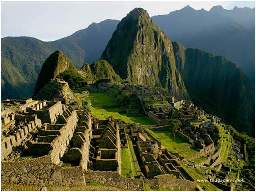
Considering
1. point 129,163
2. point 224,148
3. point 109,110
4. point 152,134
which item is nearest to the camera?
point 129,163

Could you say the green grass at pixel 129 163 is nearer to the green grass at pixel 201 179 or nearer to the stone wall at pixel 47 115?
the green grass at pixel 201 179

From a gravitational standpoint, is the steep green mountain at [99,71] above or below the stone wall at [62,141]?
below

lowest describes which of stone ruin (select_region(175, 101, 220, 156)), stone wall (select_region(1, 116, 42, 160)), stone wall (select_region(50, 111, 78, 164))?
stone ruin (select_region(175, 101, 220, 156))

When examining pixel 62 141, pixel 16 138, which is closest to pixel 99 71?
pixel 62 141

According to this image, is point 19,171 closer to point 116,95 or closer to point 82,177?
point 82,177

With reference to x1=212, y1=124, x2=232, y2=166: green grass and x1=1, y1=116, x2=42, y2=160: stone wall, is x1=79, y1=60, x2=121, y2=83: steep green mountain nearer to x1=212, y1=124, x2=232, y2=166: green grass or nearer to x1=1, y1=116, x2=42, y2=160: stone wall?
x1=212, y1=124, x2=232, y2=166: green grass

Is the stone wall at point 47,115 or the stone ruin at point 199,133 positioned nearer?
the stone wall at point 47,115

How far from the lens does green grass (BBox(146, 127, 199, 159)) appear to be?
4994cm

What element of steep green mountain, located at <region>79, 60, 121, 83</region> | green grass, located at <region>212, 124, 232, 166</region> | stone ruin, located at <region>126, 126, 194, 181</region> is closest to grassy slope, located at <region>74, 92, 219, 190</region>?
stone ruin, located at <region>126, 126, 194, 181</region>

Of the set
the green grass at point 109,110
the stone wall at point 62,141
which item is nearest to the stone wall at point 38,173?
the stone wall at point 62,141

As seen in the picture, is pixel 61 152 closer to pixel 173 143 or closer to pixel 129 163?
pixel 129 163

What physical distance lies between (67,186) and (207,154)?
33.1 m

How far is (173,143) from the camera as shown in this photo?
53.2 meters

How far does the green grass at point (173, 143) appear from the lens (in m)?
49.9
